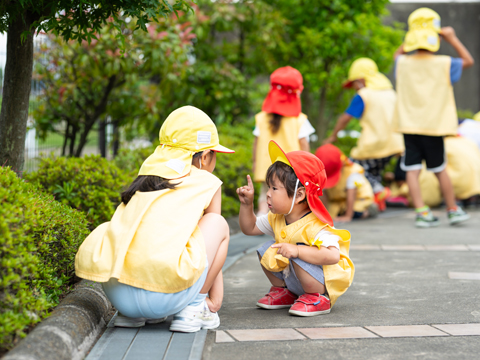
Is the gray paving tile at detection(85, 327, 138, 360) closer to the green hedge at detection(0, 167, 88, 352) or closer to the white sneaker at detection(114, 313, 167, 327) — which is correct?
the white sneaker at detection(114, 313, 167, 327)

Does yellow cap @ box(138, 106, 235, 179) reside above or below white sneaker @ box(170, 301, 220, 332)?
above

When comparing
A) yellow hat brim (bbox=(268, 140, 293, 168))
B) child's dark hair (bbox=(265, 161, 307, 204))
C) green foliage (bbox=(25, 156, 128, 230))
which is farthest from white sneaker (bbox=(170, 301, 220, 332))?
green foliage (bbox=(25, 156, 128, 230))

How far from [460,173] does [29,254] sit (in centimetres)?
624

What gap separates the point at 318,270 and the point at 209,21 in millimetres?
5350

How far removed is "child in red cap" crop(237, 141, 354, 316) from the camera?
2.76 meters

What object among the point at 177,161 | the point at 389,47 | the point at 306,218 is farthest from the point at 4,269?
the point at 389,47

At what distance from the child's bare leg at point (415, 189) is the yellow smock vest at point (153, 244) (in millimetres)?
3808

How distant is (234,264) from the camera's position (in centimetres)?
414

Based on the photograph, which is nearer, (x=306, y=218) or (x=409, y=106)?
(x=306, y=218)

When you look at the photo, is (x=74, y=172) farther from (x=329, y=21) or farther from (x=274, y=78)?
(x=329, y=21)

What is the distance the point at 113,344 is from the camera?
2.33m

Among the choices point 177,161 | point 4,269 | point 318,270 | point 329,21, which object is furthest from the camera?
point 329,21

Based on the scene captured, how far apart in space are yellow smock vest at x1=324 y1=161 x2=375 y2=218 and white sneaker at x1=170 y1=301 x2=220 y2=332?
4005mm

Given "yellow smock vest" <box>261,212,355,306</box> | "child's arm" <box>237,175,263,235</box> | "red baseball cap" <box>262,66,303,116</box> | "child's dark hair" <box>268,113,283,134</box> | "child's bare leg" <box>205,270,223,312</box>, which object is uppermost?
"red baseball cap" <box>262,66,303,116</box>
